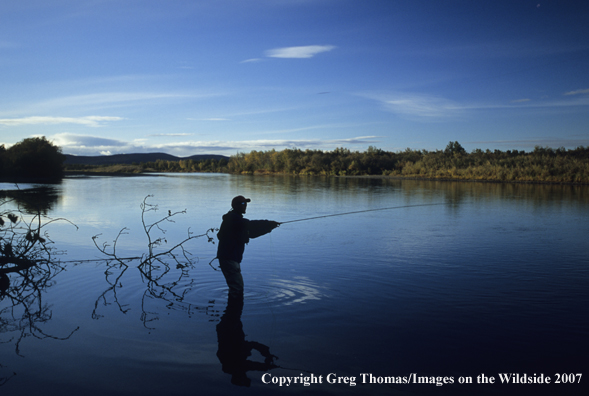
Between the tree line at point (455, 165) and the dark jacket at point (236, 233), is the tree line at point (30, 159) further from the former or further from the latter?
the dark jacket at point (236, 233)

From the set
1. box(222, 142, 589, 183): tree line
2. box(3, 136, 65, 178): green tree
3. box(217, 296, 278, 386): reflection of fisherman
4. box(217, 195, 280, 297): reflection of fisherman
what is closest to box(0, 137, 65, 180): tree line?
box(3, 136, 65, 178): green tree

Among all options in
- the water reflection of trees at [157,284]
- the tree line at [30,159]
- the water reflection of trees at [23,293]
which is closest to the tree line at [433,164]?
the tree line at [30,159]

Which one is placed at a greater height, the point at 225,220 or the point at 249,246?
the point at 225,220

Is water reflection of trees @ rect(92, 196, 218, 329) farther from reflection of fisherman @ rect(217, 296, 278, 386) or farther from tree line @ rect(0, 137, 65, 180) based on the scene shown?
tree line @ rect(0, 137, 65, 180)

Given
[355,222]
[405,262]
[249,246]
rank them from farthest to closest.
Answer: [355,222], [249,246], [405,262]

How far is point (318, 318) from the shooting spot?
5.81m

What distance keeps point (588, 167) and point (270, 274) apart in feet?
133

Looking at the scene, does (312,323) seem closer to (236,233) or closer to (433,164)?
(236,233)

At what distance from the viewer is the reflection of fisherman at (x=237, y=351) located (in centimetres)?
436

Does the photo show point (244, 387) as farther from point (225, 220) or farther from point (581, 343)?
point (581, 343)

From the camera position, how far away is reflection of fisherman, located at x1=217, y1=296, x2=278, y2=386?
4359 mm

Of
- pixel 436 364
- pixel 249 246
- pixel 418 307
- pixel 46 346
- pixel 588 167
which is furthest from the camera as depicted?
pixel 588 167

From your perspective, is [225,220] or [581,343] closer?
[581,343]

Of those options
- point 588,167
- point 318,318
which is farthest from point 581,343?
point 588,167
